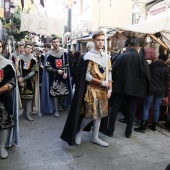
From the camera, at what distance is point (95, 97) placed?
3.37 m

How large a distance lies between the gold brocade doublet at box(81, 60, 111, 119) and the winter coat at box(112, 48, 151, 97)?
556 mm

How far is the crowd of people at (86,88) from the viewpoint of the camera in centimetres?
326

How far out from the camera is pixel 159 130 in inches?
181

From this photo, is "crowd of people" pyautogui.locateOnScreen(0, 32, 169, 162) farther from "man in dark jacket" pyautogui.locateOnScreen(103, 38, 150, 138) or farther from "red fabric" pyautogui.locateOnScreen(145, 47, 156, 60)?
"red fabric" pyautogui.locateOnScreen(145, 47, 156, 60)

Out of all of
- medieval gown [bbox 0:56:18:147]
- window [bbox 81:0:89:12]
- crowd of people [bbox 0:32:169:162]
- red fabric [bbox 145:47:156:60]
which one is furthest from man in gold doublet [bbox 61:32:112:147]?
window [bbox 81:0:89:12]

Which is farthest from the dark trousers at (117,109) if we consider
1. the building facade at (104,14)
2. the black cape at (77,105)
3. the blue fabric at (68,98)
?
the building facade at (104,14)

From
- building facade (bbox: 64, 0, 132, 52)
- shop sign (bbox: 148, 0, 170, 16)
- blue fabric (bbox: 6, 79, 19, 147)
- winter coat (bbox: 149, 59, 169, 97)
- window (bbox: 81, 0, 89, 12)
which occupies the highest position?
window (bbox: 81, 0, 89, 12)

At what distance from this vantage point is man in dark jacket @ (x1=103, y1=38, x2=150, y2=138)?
3840 mm

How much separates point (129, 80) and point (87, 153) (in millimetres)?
1412

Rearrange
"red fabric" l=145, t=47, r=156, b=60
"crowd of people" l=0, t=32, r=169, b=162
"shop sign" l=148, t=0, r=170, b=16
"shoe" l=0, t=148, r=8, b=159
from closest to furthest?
"shoe" l=0, t=148, r=8, b=159, "crowd of people" l=0, t=32, r=169, b=162, "red fabric" l=145, t=47, r=156, b=60, "shop sign" l=148, t=0, r=170, b=16

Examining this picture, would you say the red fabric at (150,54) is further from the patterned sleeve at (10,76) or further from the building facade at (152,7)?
the building facade at (152,7)

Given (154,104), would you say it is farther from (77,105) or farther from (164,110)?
(77,105)

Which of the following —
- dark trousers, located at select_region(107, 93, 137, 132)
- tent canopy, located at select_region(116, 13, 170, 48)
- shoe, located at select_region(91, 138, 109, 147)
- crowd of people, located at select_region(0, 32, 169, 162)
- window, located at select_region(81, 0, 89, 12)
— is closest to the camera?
crowd of people, located at select_region(0, 32, 169, 162)

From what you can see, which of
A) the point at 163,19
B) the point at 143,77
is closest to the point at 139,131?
the point at 143,77
